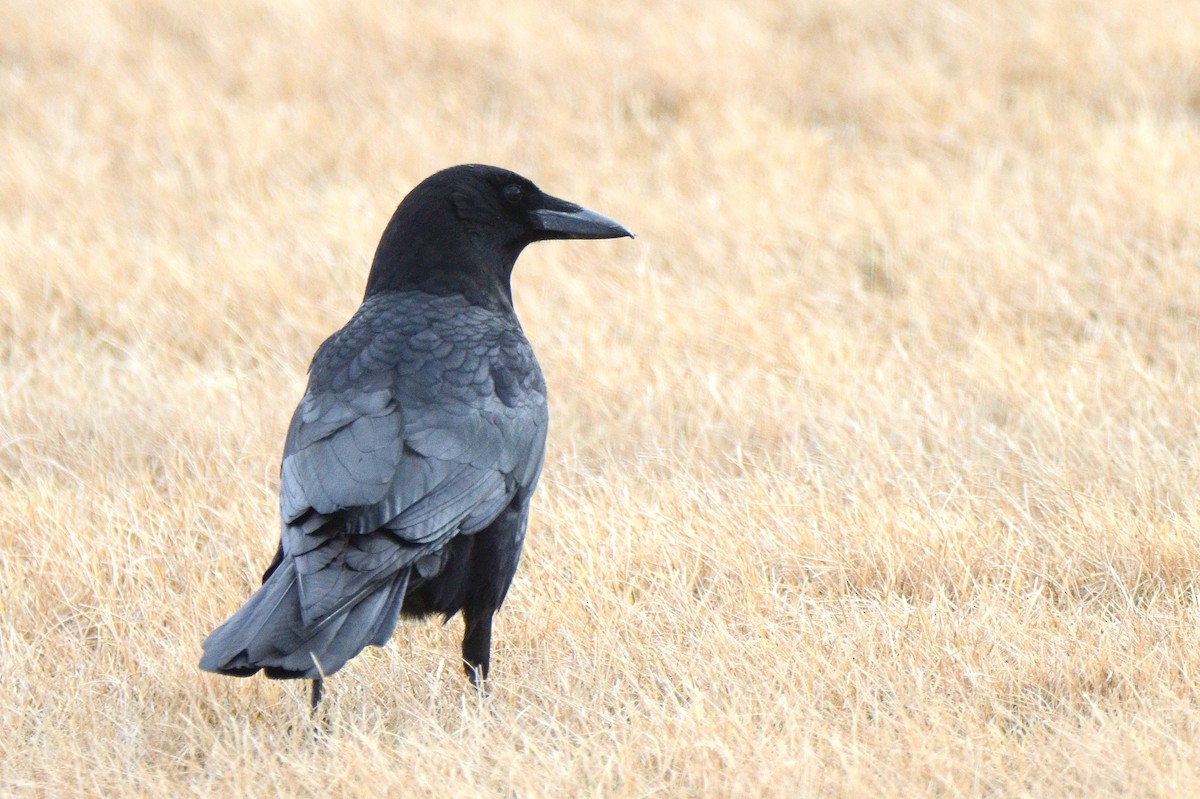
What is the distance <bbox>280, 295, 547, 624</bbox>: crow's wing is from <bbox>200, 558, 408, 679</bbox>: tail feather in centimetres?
3

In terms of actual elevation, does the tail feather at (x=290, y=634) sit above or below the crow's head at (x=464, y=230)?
below

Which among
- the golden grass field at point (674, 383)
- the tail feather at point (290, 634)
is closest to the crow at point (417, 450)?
the tail feather at point (290, 634)

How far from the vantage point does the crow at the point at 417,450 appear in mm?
3324

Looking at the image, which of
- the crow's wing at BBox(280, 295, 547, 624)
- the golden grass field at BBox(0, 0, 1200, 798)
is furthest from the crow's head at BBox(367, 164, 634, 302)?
the golden grass field at BBox(0, 0, 1200, 798)

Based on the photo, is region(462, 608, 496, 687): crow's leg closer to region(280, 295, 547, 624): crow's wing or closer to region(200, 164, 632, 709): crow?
region(200, 164, 632, 709): crow

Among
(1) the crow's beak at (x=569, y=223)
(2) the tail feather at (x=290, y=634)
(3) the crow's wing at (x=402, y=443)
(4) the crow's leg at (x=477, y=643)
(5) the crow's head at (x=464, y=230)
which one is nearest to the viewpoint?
(2) the tail feather at (x=290, y=634)

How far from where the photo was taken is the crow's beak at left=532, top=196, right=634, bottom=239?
178 inches

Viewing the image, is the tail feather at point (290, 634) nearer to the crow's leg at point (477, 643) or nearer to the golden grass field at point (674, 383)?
the golden grass field at point (674, 383)

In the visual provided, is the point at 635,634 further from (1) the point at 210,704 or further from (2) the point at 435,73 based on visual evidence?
(2) the point at 435,73

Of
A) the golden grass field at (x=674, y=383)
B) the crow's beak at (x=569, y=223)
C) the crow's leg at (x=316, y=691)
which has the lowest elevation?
the crow's leg at (x=316, y=691)

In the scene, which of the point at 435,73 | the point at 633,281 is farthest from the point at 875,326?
the point at 435,73

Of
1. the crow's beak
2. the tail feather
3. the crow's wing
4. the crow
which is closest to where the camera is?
the tail feather

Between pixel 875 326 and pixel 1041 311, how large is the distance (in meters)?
0.73

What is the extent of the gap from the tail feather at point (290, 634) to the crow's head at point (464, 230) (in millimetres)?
1166
